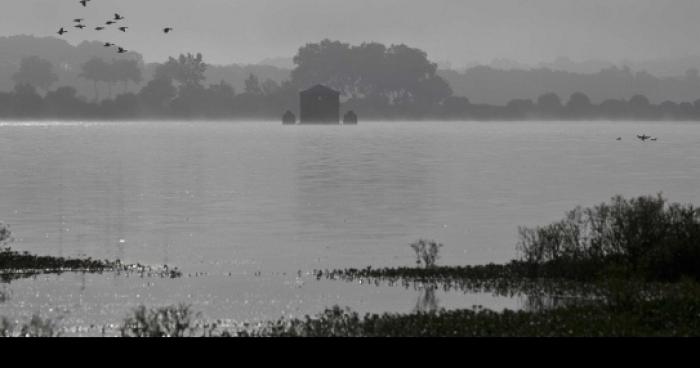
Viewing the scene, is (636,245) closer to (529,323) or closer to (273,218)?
(529,323)

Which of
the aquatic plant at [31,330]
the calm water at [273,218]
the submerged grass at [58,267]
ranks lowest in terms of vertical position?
the calm water at [273,218]

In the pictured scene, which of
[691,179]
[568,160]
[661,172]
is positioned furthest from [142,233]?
[568,160]

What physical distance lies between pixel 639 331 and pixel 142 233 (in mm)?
42437

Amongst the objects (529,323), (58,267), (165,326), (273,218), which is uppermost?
(165,326)

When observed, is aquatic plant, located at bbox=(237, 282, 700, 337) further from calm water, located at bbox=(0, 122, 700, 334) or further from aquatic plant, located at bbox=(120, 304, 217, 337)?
calm water, located at bbox=(0, 122, 700, 334)

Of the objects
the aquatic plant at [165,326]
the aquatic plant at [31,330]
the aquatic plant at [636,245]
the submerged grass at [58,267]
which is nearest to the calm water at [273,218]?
the submerged grass at [58,267]

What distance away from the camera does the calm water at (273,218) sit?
30030mm

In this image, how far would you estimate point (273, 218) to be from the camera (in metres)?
71.3

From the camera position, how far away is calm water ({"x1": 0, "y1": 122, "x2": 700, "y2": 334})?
30.0 meters

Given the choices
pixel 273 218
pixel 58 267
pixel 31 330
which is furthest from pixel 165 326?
pixel 273 218

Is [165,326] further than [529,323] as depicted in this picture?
No

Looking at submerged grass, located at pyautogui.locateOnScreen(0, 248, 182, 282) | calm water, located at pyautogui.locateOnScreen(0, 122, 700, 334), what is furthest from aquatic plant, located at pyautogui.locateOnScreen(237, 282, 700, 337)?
submerged grass, located at pyautogui.locateOnScreen(0, 248, 182, 282)

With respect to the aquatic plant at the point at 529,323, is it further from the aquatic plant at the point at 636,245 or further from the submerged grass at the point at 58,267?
the submerged grass at the point at 58,267
